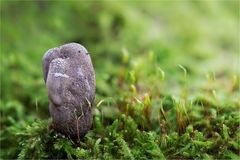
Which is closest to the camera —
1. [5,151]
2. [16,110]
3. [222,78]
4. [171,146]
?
[171,146]

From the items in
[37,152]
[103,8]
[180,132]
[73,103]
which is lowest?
[37,152]

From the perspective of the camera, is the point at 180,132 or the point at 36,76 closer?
the point at 180,132

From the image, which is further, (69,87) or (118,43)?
(118,43)

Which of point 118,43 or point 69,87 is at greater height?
point 69,87

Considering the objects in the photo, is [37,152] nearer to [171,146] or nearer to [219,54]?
[171,146]

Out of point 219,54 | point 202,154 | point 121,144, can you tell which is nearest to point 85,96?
point 121,144

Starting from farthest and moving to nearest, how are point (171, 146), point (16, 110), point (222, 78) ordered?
point (222, 78), point (16, 110), point (171, 146)

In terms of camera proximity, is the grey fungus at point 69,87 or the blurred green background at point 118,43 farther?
the blurred green background at point 118,43

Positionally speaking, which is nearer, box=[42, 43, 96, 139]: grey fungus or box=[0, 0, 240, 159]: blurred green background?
box=[42, 43, 96, 139]: grey fungus
